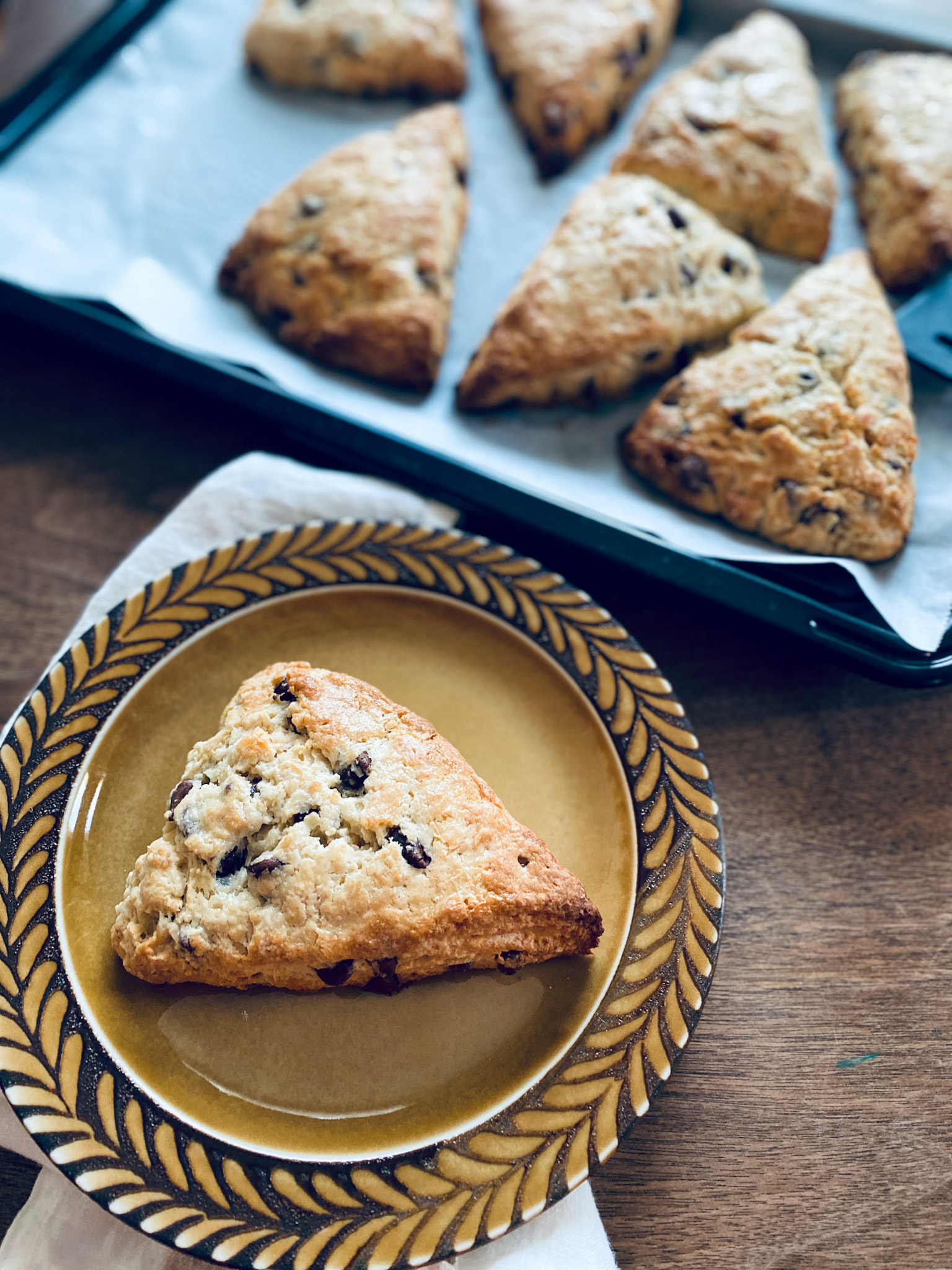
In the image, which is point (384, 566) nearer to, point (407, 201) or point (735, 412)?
point (735, 412)

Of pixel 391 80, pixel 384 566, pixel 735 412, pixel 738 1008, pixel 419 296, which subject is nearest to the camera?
pixel 738 1008

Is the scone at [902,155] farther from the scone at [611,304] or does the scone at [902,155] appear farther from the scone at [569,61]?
the scone at [569,61]

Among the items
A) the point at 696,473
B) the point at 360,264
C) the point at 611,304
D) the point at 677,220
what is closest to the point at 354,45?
the point at 360,264

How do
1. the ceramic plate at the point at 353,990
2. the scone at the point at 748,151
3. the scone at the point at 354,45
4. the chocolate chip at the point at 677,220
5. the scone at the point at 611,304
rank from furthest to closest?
the scone at the point at 354,45 → the scone at the point at 748,151 → the chocolate chip at the point at 677,220 → the scone at the point at 611,304 → the ceramic plate at the point at 353,990

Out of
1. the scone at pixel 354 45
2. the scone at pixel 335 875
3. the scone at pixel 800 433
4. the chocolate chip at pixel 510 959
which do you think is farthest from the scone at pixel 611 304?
the chocolate chip at pixel 510 959

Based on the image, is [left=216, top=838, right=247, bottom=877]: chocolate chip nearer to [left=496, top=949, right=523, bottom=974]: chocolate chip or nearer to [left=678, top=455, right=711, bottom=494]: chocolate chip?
[left=496, top=949, right=523, bottom=974]: chocolate chip

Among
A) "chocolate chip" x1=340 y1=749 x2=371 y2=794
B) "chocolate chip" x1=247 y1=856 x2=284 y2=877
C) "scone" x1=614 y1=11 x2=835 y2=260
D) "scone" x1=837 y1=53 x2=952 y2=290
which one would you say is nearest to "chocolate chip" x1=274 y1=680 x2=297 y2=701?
"chocolate chip" x1=340 y1=749 x2=371 y2=794

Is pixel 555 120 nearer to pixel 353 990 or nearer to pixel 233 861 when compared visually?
pixel 233 861

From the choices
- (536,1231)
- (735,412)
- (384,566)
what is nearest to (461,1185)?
(536,1231)
